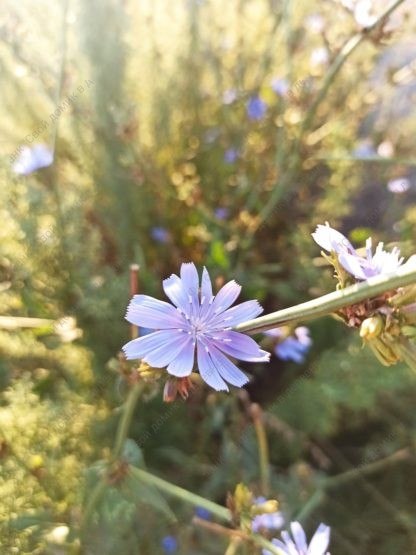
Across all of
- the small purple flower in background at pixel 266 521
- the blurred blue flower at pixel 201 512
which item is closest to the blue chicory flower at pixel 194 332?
the small purple flower in background at pixel 266 521

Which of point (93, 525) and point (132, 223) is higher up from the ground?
point (132, 223)

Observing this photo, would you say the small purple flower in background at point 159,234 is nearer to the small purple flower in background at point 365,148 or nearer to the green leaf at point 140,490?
the small purple flower in background at point 365,148

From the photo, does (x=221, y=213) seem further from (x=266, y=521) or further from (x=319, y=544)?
(x=319, y=544)

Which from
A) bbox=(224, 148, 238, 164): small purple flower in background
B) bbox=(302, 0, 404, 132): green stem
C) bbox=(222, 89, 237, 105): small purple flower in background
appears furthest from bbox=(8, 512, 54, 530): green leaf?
bbox=(222, 89, 237, 105): small purple flower in background

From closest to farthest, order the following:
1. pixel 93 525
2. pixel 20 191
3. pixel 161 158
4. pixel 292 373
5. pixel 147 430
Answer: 1. pixel 93 525
2. pixel 20 191
3. pixel 147 430
4. pixel 292 373
5. pixel 161 158

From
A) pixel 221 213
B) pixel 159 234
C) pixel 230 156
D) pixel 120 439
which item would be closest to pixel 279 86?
pixel 230 156

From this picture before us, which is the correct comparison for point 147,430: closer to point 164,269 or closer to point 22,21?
point 164,269

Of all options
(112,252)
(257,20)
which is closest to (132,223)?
(112,252)
